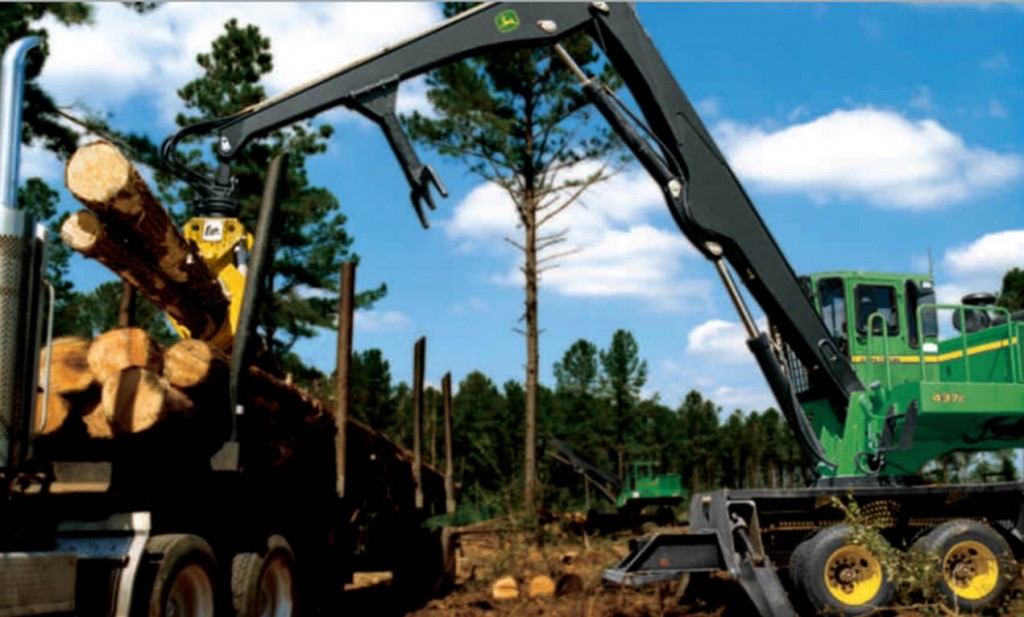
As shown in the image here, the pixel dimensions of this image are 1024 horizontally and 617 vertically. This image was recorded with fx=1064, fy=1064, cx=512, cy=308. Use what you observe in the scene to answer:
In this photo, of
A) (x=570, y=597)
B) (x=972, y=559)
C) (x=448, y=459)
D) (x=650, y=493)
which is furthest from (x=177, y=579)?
(x=650, y=493)

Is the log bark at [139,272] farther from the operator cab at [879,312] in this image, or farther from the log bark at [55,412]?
the operator cab at [879,312]

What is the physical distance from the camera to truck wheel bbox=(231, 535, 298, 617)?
782 cm

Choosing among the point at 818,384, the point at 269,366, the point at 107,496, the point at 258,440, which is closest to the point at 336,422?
the point at 269,366

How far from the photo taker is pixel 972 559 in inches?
422

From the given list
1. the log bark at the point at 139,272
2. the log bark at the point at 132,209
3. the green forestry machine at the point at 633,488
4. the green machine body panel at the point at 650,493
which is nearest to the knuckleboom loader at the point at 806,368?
the log bark at the point at 139,272

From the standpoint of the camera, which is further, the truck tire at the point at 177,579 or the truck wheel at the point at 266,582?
the truck wheel at the point at 266,582

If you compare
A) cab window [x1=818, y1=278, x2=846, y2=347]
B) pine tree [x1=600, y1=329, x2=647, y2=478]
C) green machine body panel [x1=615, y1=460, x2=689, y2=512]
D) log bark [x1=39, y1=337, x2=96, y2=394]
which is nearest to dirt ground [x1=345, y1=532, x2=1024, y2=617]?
cab window [x1=818, y1=278, x2=846, y2=347]

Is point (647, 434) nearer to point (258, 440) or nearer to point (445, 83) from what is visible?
point (445, 83)

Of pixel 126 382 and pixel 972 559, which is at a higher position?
pixel 126 382

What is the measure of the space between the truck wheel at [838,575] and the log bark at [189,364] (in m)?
5.98

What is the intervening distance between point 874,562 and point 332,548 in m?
5.31

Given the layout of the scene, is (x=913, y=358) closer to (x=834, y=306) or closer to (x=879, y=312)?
(x=879, y=312)

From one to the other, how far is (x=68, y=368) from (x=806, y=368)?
783 cm

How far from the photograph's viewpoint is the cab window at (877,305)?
11.9 metres
